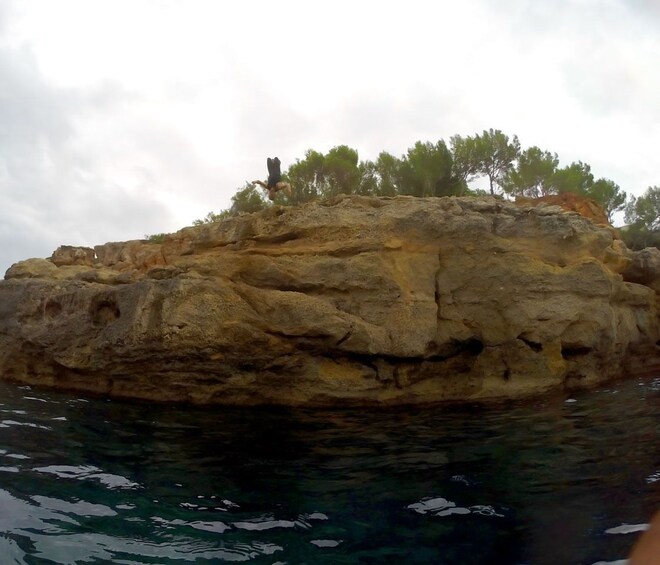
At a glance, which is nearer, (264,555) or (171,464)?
(264,555)

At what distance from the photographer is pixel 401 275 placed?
10.1 m

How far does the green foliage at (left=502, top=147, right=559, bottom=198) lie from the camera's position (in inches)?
1145

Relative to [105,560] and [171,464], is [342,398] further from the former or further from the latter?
[105,560]

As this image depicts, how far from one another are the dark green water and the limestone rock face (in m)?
0.87

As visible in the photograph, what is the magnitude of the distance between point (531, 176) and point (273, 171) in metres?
17.3

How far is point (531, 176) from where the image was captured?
29.2 metres

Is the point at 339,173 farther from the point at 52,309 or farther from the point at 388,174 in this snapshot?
the point at 52,309

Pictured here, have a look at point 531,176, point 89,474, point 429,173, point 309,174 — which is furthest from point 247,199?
point 89,474

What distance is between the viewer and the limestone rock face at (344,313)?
9422mm

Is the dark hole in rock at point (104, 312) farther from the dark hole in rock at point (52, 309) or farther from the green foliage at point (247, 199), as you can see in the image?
the green foliage at point (247, 199)

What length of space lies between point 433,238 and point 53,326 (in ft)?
23.4

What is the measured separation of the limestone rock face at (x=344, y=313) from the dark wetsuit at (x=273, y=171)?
19.1 ft

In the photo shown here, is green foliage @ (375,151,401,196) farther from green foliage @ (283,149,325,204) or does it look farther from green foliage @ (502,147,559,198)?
green foliage @ (502,147,559,198)

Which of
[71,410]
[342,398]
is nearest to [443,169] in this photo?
[342,398]
